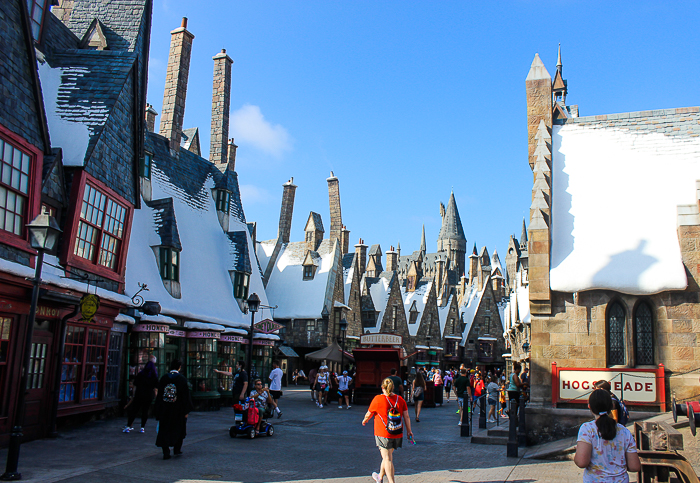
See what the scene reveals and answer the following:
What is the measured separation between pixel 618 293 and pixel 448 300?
143 feet

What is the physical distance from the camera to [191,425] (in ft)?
46.7

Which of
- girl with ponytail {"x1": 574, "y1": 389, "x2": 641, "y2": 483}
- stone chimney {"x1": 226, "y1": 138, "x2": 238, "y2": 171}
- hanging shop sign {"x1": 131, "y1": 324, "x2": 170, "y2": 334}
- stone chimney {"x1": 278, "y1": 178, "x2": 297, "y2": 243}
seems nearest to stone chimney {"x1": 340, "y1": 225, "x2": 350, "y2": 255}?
stone chimney {"x1": 278, "y1": 178, "x2": 297, "y2": 243}

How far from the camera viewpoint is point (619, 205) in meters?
13.8

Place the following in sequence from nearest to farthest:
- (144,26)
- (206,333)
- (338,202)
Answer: (144,26), (206,333), (338,202)

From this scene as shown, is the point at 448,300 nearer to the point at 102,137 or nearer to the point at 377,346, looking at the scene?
the point at 377,346

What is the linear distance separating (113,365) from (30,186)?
5.58 metres

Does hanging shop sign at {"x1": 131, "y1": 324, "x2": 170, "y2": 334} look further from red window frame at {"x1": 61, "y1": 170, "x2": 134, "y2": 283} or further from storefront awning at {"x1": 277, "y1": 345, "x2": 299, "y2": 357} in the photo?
storefront awning at {"x1": 277, "y1": 345, "x2": 299, "y2": 357}

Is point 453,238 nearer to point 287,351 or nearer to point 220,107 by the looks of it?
point 287,351

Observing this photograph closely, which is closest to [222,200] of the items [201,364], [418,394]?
[201,364]

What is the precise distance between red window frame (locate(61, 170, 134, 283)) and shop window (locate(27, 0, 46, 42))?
3531 mm

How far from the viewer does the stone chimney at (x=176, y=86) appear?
21.7 m

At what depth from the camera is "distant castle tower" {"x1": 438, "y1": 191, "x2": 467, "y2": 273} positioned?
109562mm

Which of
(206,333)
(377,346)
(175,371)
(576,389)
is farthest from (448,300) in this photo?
(175,371)

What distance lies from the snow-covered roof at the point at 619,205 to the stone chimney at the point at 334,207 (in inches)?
960
